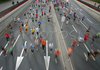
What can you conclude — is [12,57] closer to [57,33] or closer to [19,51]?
[19,51]

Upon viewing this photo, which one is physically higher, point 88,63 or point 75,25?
point 75,25

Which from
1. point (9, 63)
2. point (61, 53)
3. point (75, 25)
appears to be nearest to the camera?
point (9, 63)

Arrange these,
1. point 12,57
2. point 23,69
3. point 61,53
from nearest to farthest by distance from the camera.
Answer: point 23,69
point 12,57
point 61,53

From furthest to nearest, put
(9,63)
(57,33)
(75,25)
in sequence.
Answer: (75,25) → (57,33) → (9,63)

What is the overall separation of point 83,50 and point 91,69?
3.29 m

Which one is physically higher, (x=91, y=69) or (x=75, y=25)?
(x=75, y=25)

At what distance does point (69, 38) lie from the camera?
14734 mm

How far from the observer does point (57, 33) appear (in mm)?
16203

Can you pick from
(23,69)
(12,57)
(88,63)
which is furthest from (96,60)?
(12,57)

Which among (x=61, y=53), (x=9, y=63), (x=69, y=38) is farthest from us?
(x=69, y=38)

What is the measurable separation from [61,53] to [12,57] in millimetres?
7555

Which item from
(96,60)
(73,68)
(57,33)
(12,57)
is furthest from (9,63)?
(96,60)

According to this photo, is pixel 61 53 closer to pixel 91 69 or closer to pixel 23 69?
pixel 91 69

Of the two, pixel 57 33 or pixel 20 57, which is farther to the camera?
pixel 57 33
